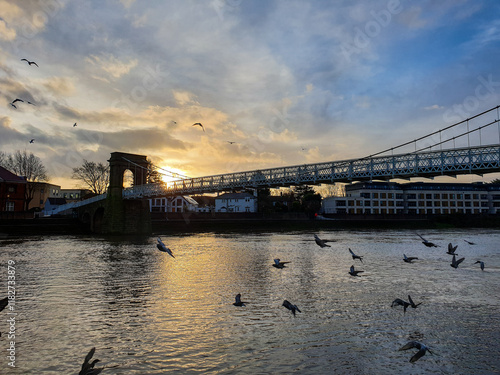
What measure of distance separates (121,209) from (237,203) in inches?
1905

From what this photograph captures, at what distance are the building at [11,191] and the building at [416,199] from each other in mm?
74844

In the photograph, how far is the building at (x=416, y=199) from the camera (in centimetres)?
10381

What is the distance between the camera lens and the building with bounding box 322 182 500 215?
103812mm

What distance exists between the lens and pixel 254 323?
29.1ft

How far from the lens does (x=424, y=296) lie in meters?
11.9

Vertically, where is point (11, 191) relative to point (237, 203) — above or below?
above

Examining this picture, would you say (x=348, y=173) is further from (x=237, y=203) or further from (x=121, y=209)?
(x=237, y=203)

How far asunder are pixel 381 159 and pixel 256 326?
109 ft

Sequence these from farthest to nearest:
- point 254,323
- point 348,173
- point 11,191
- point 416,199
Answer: point 416,199 < point 11,191 < point 348,173 < point 254,323

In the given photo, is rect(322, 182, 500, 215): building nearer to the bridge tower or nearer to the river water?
the bridge tower

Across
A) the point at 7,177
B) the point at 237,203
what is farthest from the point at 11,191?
the point at 237,203

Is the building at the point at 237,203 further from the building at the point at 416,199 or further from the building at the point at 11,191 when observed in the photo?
the building at the point at 11,191

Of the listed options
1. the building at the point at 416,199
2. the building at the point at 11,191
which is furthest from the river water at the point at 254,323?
the building at the point at 416,199

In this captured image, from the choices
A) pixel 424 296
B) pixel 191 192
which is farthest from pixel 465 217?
pixel 424 296
